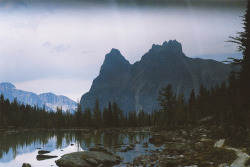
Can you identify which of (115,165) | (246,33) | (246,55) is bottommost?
(115,165)

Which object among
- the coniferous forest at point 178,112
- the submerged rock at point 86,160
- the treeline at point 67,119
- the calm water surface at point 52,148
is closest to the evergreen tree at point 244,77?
the coniferous forest at point 178,112

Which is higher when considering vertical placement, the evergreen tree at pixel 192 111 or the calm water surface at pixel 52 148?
the evergreen tree at pixel 192 111

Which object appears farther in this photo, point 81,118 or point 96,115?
point 81,118

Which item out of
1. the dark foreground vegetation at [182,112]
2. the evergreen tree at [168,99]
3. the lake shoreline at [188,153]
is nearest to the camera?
the lake shoreline at [188,153]

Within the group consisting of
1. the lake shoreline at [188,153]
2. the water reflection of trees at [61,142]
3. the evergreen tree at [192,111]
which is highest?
the evergreen tree at [192,111]

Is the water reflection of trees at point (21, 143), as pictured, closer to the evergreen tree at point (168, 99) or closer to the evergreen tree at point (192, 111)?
the evergreen tree at point (168, 99)

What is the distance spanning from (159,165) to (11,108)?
116 meters

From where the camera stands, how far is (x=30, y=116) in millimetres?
123938

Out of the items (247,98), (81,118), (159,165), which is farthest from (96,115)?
(159,165)

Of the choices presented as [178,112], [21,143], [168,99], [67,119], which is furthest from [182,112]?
[67,119]

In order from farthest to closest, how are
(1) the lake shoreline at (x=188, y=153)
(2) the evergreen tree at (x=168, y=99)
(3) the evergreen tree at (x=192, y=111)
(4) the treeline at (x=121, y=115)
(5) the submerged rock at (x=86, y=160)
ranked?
1. (3) the evergreen tree at (x=192, y=111)
2. (4) the treeline at (x=121, y=115)
3. (2) the evergreen tree at (x=168, y=99)
4. (5) the submerged rock at (x=86, y=160)
5. (1) the lake shoreline at (x=188, y=153)

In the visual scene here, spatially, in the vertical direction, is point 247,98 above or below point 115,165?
above

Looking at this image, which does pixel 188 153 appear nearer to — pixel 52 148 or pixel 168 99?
pixel 52 148

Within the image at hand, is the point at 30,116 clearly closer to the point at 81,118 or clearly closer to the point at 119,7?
the point at 81,118
